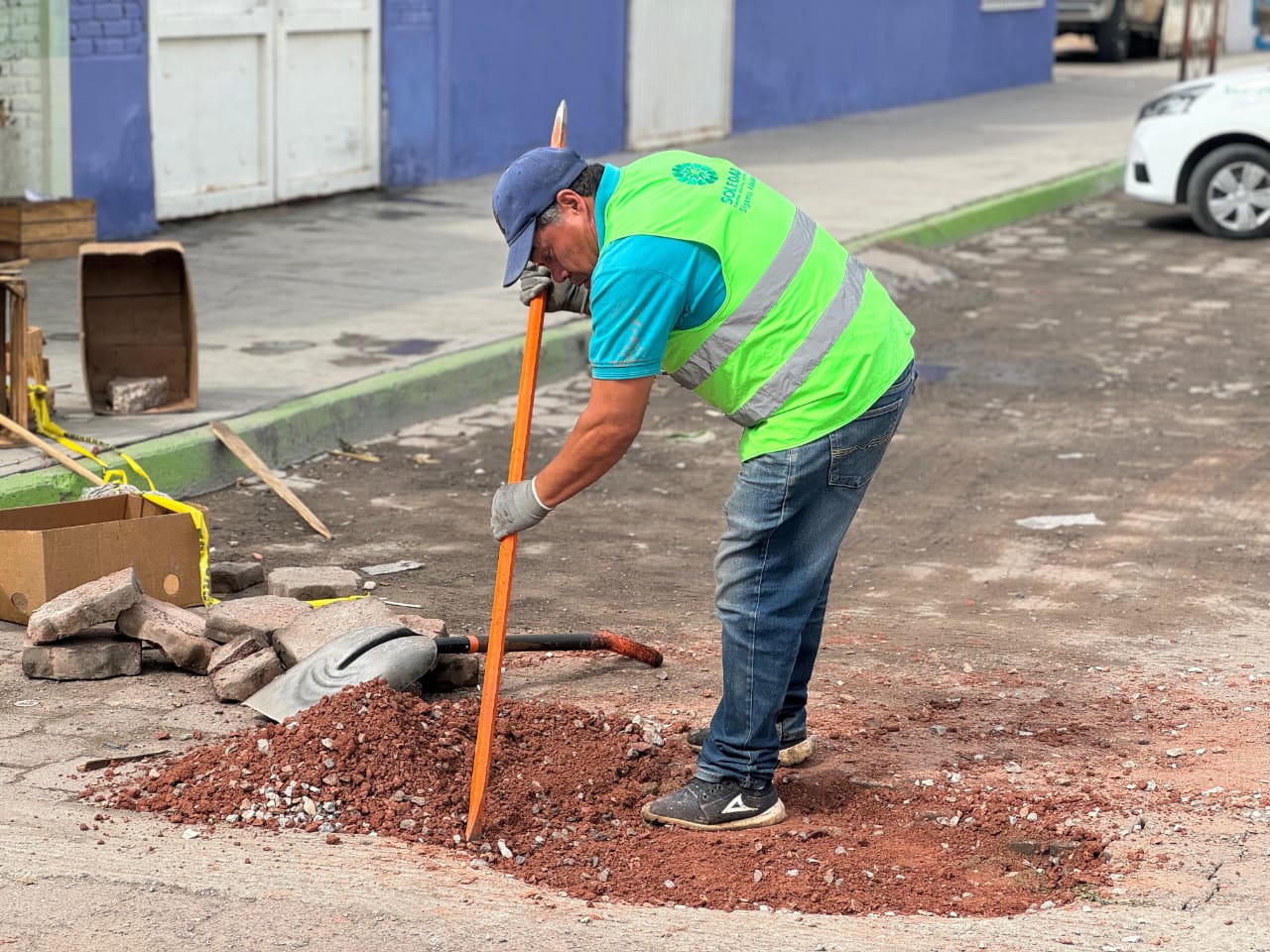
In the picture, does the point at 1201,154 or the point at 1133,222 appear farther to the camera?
the point at 1133,222

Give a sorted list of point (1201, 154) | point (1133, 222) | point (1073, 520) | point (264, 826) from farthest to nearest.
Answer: point (1133, 222) → point (1201, 154) → point (1073, 520) → point (264, 826)

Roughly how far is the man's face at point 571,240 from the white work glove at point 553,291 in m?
0.08

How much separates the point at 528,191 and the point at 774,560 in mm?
987

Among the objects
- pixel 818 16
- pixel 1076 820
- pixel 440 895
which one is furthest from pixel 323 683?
pixel 818 16

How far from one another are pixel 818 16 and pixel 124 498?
14.9m

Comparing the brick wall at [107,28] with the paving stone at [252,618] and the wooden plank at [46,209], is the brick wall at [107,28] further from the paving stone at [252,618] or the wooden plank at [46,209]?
the paving stone at [252,618]

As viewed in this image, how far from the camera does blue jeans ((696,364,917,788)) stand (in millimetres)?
4168

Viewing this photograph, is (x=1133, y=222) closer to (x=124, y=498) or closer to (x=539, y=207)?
(x=124, y=498)

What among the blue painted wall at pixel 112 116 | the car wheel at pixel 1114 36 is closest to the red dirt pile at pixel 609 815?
the blue painted wall at pixel 112 116

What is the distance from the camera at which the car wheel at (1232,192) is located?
13.8 metres

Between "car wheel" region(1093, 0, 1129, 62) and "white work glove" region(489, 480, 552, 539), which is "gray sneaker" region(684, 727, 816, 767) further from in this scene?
"car wheel" region(1093, 0, 1129, 62)

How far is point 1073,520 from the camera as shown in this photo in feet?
23.3

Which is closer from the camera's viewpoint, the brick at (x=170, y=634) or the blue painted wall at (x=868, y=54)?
the brick at (x=170, y=634)

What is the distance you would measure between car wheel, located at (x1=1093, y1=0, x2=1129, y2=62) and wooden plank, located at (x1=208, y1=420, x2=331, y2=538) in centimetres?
2545
